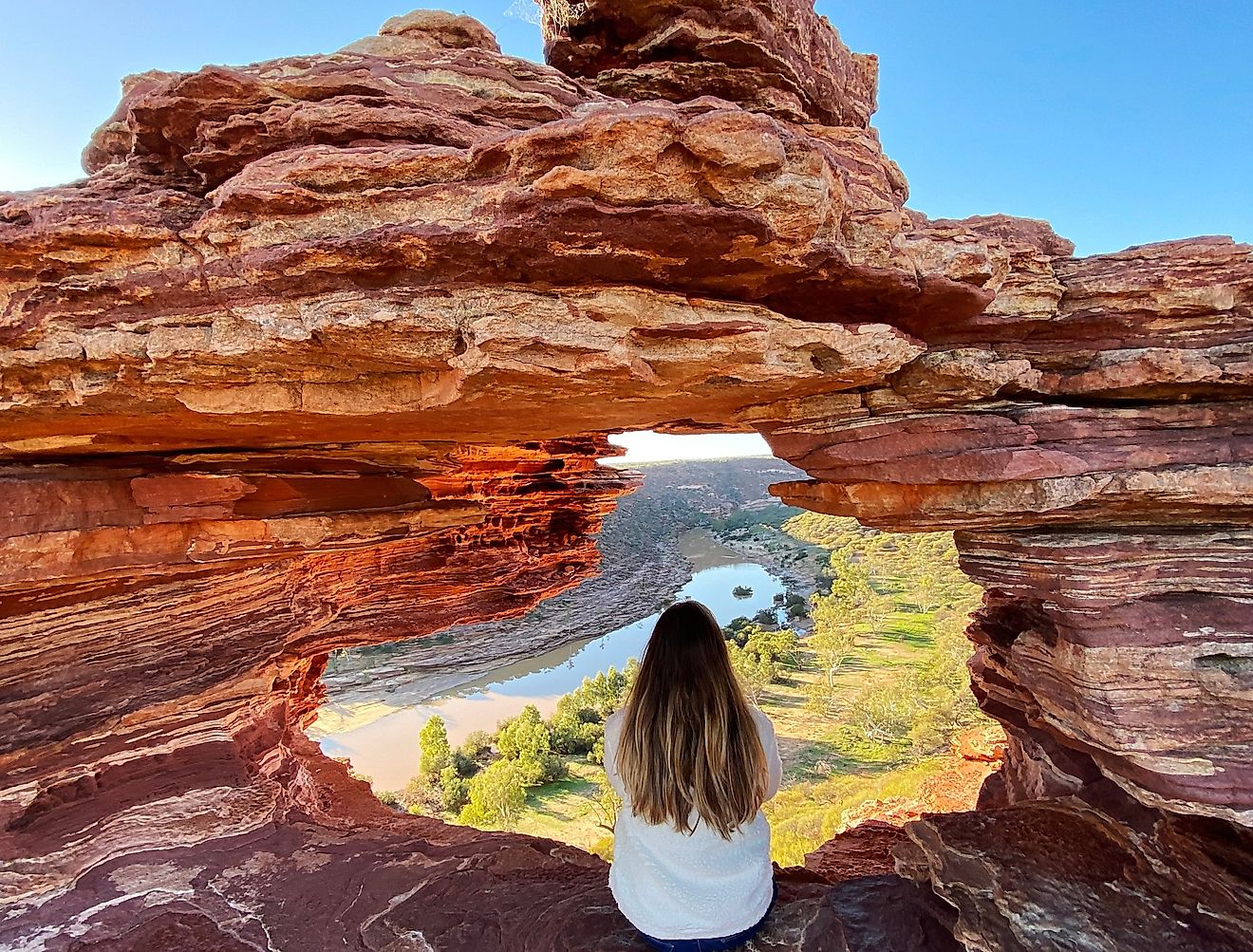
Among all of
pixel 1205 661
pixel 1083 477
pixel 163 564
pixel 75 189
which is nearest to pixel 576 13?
pixel 75 189

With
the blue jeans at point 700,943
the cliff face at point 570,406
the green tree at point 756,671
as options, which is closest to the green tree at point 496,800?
the cliff face at point 570,406

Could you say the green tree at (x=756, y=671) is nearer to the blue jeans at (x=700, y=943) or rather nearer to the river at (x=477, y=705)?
the river at (x=477, y=705)

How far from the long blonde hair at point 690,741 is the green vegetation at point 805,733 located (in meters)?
5.19

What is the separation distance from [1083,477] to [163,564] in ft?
26.4

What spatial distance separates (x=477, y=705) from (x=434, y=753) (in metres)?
10.4

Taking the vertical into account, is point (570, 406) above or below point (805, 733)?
above

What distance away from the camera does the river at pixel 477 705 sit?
25641 millimetres

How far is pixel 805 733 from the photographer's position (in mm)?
26438

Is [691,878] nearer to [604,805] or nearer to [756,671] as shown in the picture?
[604,805]

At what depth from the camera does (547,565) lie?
1251 cm

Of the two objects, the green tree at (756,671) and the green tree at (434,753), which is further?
the green tree at (756,671)

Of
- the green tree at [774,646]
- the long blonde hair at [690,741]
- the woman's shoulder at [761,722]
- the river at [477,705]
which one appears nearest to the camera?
the long blonde hair at [690,741]

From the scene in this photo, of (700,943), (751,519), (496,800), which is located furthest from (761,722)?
(751,519)

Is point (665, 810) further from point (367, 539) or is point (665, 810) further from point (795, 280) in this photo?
point (367, 539)
